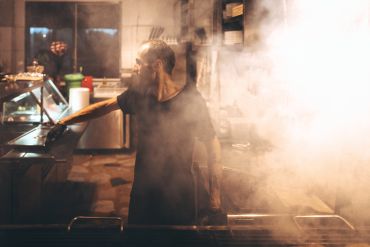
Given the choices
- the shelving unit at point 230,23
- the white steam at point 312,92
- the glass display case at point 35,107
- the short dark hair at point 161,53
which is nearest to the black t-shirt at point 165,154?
the short dark hair at point 161,53

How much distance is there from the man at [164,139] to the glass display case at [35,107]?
2620 millimetres

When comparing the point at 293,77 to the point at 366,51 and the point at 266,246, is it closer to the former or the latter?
the point at 366,51

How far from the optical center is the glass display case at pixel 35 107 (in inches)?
214

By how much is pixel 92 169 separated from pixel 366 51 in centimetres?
525

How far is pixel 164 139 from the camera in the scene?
286cm

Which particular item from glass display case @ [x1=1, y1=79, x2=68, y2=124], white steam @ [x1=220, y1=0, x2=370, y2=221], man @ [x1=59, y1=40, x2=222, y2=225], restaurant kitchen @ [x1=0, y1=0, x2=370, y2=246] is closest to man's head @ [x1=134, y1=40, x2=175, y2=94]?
man @ [x1=59, y1=40, x2=222, y2=225]

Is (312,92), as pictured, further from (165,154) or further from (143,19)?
(143,19)

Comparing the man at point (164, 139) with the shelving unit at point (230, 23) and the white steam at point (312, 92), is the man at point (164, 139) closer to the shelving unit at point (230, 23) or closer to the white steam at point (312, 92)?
the white steam at point (312, 92)

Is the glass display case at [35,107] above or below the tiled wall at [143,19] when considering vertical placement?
below

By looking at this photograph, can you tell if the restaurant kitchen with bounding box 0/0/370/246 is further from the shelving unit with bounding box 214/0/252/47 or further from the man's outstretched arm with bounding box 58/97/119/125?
the man's outstretched arm with bounding box 58/97/119/125

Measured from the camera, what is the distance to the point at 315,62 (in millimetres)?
4109

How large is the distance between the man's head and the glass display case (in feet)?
8.77

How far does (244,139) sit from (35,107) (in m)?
2.95

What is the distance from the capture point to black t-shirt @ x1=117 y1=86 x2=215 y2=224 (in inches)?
110
